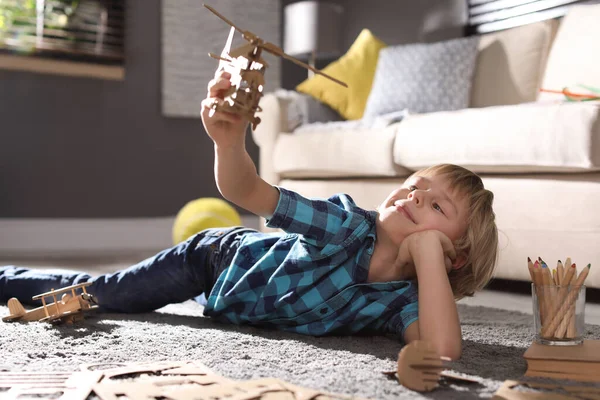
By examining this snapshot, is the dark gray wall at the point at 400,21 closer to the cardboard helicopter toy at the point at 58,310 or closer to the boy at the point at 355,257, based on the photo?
the boy at the point at 355,257

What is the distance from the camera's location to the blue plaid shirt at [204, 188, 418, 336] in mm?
1215

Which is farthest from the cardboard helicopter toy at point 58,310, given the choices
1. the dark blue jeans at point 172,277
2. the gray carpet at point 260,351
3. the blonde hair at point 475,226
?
the blonde hair at point 475,226

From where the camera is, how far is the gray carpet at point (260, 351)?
0.94 metres

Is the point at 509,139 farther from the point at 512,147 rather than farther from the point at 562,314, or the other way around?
the point at 562,314

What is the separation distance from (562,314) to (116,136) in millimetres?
3236

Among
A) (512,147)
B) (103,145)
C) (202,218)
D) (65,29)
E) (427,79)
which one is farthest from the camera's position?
(103,145)

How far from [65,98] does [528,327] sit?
304 centimetres

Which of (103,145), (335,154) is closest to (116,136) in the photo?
(103,145)

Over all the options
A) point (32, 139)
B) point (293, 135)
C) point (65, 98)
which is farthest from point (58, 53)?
point (293, 135)

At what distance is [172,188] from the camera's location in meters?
4.12

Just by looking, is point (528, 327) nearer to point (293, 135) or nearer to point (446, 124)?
point (446, 124)

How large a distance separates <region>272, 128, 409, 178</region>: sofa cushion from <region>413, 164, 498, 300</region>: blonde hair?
1090mm

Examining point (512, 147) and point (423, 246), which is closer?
point (423, 246)

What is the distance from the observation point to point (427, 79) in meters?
2.90
